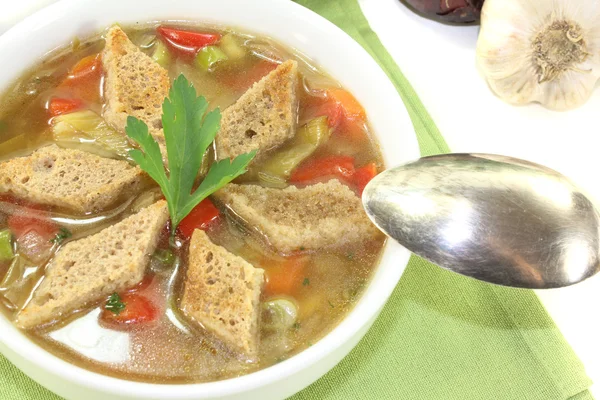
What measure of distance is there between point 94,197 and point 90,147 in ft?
0.94

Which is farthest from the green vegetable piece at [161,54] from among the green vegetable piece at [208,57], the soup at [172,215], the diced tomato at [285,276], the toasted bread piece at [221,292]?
the diced tomato at [285,276]

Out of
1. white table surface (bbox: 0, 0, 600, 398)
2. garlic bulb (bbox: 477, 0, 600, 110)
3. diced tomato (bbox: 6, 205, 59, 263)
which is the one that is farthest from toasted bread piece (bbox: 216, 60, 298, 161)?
garlic bulb (bbox: 477, 0, 600, 110)

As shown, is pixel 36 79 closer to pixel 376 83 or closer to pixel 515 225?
pixel 376 83

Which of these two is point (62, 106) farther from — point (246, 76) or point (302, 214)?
point (302, 214)

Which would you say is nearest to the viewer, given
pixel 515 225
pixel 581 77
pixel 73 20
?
pixel 515 225

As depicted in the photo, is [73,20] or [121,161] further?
[73,20]

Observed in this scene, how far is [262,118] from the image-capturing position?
261cm

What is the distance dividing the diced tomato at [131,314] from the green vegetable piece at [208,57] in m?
1.11

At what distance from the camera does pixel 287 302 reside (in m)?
2.22

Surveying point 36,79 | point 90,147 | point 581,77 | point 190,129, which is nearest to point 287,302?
point 190,129

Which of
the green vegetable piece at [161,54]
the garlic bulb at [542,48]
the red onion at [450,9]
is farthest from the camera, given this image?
the red onion at [450,9]

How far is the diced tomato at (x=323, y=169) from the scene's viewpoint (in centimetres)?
255

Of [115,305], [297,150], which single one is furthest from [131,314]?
[297,150]

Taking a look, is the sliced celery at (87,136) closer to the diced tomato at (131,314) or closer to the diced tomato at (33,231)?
the diced tomato at (33,231)
